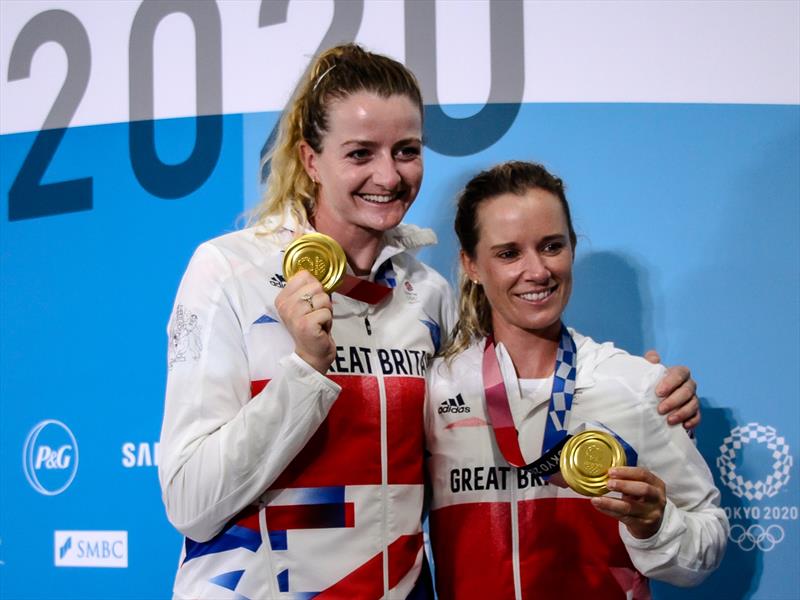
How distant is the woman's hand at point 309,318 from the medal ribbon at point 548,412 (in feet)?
1.50

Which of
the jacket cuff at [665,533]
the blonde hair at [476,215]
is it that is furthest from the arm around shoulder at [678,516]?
the blonde hair at [476,215]

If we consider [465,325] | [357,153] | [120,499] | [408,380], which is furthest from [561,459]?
[120,499]

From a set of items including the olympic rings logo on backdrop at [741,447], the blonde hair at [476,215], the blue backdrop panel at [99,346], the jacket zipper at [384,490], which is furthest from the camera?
the blue backdrop panel at [99,346]

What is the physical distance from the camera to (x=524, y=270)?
6.31 feet

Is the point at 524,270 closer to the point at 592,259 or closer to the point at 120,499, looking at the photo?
the point at 592,259

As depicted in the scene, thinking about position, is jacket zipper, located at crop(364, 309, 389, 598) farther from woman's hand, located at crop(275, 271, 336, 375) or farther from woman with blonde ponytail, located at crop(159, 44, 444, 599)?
woman's hand, located at crop(275, 271, 336, 375)

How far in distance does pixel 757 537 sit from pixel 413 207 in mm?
1317

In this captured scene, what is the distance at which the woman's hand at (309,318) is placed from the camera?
1534 mm

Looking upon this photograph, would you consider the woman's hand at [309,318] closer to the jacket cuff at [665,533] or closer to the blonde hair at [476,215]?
the blonde hair at [476,215]

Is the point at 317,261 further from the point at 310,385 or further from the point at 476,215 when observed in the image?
the point at 476,215

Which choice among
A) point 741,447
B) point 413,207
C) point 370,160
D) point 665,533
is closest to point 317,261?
point 370,160

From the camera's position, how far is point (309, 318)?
1.53 metres

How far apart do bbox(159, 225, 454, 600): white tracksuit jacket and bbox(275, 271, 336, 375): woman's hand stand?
0.03 m

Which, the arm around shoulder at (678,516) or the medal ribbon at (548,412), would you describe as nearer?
the arm around shoulder at (678,516)
